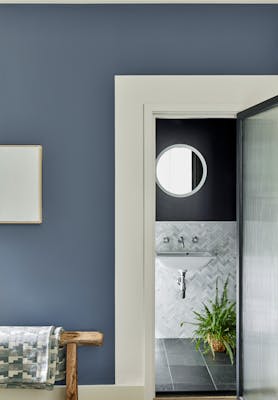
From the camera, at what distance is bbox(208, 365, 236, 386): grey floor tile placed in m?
3.92

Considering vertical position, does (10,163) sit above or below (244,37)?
below

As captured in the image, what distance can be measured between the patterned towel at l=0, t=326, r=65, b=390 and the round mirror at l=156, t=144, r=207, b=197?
221cm

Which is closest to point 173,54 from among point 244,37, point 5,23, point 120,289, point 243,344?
point 244,37

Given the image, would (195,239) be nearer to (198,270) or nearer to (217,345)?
(198,270)

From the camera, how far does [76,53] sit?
3205mm

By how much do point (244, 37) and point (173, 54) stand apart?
0.43m

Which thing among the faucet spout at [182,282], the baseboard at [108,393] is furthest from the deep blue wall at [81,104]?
the faucet spout at [182,282]

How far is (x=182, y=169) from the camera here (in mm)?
Answer: 4930

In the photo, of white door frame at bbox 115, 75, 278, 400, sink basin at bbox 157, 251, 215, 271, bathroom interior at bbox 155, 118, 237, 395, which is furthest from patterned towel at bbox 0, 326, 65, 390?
bathroom interior at bbox 155, 118, 237, 395

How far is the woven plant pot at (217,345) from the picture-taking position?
4.54 meters

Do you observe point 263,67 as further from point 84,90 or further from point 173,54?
point 84,90

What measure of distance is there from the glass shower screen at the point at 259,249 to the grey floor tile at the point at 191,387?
2.17 ft

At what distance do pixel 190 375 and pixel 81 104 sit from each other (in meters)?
2.10

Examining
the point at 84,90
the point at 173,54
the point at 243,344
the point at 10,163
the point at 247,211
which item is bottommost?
the point at 243,344
